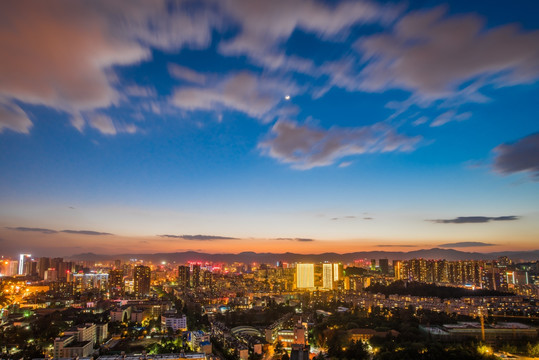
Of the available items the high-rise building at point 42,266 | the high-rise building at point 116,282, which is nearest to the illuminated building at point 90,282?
the high-rise building at point 116,282

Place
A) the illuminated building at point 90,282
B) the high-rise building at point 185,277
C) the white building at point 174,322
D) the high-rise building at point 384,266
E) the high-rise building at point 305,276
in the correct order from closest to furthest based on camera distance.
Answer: the white building at point 174,322 → the illuminated building at point 90,282 → the high-rise building at point 305,276 → the high-rise building at point 185,277 → the high-rise building at point 384,266

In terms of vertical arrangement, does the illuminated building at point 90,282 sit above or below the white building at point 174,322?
below

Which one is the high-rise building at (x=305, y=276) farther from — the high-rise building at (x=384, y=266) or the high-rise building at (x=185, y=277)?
the high-rise building at (x=185, y=277)

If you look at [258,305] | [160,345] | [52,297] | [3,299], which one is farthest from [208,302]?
[160,345]

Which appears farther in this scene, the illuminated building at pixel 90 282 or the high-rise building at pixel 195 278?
the high-rise building at pixel 195 278

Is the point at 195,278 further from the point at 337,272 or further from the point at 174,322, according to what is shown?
the point at 174,322

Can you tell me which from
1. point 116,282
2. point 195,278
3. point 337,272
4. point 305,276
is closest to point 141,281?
point 116,282

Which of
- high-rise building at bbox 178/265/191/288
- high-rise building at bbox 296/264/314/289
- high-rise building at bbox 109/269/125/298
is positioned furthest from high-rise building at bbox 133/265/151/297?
high-rise building at bbox 296/264/314/289
